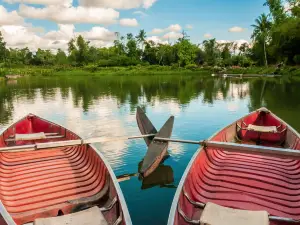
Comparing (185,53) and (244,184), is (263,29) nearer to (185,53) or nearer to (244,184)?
(185,53)

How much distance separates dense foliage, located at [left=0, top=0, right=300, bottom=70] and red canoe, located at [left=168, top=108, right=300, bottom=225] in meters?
48.9

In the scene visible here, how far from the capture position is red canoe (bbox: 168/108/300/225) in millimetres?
4469

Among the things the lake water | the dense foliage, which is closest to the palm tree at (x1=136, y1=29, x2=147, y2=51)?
the dense foliage

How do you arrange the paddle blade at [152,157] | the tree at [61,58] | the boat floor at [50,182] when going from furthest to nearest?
1. the tree at [61,58]
2. the paddle blade at [152,157]
3. the boat floor at [50,182]

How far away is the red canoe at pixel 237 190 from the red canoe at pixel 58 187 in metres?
1.21

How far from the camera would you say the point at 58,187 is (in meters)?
6.55

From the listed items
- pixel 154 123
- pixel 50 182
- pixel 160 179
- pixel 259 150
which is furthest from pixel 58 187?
pixel 154 123

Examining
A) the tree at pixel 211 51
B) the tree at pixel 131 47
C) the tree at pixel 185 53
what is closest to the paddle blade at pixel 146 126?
the tree at pixel 185 53

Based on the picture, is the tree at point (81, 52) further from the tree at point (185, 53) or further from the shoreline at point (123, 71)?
the tree at point (185, 53)

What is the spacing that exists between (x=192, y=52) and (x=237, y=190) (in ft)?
256

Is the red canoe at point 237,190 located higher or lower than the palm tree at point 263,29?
lower

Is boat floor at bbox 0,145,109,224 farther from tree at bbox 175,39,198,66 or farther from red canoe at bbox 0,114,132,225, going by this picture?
tree at bbox 175,39,198,66

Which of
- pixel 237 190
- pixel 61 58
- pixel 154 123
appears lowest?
pixel 154 123

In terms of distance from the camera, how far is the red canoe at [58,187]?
472 cm
